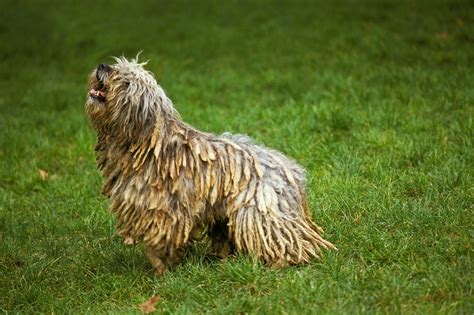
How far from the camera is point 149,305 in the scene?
4891 mm

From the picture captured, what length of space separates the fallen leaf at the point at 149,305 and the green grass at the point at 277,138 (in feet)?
0.21

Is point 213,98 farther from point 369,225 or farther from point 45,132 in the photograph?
point 369,225

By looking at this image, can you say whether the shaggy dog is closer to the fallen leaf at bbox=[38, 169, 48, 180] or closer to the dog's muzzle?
the dog's muzzle

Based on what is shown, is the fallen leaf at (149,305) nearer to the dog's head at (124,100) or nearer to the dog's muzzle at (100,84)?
the dog's head at (124,100)

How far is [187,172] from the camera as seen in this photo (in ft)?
16.8

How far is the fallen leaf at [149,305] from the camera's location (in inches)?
190

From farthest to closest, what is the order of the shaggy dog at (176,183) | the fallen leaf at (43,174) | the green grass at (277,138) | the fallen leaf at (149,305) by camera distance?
the fallen leaf at (43,174) → the shaggy dog at (176,183) → the green grass at (277,138) → the fallen leaf at (149,305)

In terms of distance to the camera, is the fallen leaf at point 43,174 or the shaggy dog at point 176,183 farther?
the fallen leaf at point 43,174

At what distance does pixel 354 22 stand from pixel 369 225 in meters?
7.36

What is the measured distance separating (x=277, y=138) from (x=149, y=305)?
12.1 feet

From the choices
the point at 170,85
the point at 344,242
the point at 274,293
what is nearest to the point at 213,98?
the point at 170,85

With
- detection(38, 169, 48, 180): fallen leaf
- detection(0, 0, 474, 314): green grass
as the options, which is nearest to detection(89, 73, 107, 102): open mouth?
detection(0, 0, 474, 314): green grass

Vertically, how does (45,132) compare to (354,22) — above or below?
below

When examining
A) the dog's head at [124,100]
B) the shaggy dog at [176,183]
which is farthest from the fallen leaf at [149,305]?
the dog's head at [124,100]
